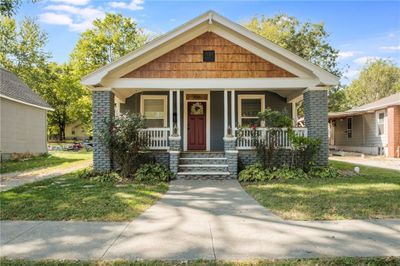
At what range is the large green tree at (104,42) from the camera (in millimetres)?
25594

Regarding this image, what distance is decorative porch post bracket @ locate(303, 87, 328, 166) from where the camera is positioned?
10.6 metres

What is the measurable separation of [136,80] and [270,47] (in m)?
4.70

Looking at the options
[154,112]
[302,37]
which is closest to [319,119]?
[154,112]

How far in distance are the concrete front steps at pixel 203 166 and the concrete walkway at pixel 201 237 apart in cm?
419

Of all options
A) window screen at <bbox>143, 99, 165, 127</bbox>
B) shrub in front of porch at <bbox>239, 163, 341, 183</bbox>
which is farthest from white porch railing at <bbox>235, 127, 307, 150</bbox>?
→ window screen at <bbox>143, 99, 165, 127</bbox>

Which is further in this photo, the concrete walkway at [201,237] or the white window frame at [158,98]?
the white window frame at [158,98]

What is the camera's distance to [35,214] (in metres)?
5.52

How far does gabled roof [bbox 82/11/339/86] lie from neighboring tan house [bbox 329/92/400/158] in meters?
9.18

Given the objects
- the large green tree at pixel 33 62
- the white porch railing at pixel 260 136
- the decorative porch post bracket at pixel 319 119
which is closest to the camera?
the white porch railing at pixel 260 136

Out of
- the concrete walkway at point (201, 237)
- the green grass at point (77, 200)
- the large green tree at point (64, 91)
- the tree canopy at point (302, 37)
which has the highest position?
the tree canopy at point (302, 37)

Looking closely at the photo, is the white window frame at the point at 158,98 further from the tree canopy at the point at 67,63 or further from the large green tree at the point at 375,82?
the large green tree at the point at 375,82

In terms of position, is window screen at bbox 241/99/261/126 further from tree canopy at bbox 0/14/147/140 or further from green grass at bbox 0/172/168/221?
tree canopy at bbox 0/14/147/140

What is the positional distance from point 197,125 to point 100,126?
4096 millimetres

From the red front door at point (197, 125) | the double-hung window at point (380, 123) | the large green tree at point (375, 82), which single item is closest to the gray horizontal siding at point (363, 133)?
the double-hung window at point (380, 123)
